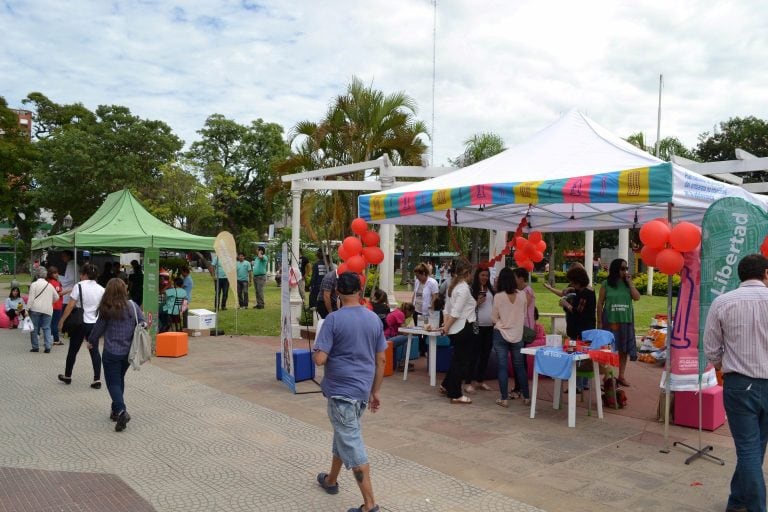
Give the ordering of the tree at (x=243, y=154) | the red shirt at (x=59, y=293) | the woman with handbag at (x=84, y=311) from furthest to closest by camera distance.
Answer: the tree at (x=243, y=154), the red shirt at (x=59, y=293), the woman with handbag at (x=84, y=311)

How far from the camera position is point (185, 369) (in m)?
9.28

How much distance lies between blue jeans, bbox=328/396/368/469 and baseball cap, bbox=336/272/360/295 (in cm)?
69

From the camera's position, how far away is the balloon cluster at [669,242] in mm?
5262

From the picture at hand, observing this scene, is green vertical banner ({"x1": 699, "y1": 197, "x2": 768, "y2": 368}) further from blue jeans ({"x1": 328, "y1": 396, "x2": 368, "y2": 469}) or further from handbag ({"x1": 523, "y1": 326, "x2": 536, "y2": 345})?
blue jeans ({"x1": 328, "y1": 396, "x2": 368, "y2": 469})

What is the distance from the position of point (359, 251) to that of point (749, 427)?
6008mm

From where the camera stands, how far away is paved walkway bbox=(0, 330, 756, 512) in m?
4.28

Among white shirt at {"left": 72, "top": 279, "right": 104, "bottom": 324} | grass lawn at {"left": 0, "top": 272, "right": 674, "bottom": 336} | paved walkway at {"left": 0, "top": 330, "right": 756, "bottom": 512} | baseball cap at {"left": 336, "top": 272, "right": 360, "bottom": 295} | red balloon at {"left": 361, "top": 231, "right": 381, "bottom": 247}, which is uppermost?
red balloon at {"left": 361, "top": 231, "right": 381, "bottom": 247}

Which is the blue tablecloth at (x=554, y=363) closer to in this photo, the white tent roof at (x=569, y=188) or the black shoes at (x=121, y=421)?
the white tent roof at (x=569, y=188)

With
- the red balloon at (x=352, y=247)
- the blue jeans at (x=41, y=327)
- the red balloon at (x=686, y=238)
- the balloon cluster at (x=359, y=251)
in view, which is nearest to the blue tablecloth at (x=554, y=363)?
the red balloon at (x=686, y=238)

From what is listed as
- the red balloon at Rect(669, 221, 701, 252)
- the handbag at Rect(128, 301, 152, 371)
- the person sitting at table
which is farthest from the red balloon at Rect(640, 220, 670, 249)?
the handbag at Rect(128, 301, 152, 371)

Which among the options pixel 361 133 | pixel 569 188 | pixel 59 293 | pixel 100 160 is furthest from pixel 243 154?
pixel 569 188

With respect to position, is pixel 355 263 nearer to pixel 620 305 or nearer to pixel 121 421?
pixel 620 305

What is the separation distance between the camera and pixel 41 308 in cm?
1059

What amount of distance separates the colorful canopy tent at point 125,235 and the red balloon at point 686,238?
10.1 metres
